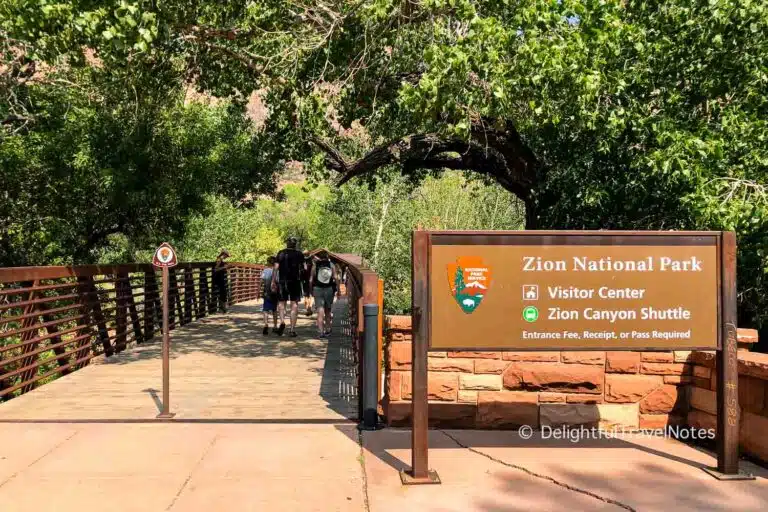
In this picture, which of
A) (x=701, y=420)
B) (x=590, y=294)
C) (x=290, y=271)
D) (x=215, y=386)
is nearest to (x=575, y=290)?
(x=590, y=294)

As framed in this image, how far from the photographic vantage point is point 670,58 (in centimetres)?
929

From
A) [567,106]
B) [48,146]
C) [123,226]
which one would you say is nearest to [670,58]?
[567,106]

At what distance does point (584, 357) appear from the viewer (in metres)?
6.04

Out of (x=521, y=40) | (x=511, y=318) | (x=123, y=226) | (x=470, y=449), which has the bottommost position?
(x=470, y=449)

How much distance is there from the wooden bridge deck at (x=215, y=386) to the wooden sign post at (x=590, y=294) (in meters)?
2.20

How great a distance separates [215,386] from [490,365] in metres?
3.65

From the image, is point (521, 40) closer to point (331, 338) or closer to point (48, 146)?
point (331, 338)

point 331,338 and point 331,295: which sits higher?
point 331,295

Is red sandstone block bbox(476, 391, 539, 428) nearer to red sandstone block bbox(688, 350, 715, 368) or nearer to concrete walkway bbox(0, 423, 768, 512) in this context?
concrete walkway bbox(0, 423, 768, 512)

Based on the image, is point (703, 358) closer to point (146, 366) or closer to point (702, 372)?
point (702, 372)

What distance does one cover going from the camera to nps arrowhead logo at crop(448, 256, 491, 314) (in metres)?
4.89

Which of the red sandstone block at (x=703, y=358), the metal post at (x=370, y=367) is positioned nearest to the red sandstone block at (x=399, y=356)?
the metal post at (x=370, y=367)

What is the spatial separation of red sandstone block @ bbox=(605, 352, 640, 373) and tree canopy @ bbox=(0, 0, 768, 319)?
97.8 inches

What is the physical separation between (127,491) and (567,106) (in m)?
7.02
